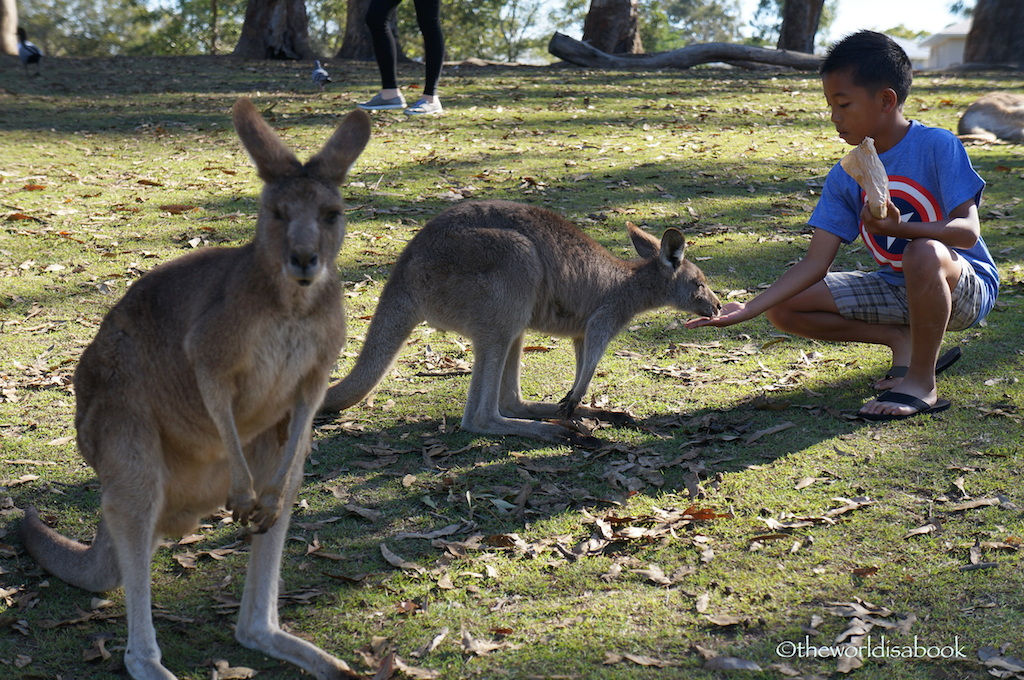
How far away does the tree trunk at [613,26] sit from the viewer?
13.0 m

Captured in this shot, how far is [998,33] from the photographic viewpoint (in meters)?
13.3

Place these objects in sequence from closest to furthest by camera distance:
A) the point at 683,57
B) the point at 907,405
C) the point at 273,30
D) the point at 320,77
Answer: the point at 907,405
the point at 320,77
the point at 683,57
the point at 273,30

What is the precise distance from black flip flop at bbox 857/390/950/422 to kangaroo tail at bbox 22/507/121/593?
2.63m

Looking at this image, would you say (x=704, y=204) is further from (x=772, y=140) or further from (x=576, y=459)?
(x=576, y=459)

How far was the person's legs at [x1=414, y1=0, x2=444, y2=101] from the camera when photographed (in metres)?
7.22

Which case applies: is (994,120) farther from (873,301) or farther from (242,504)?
(242,504)

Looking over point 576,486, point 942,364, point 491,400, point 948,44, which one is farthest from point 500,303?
point 948,44

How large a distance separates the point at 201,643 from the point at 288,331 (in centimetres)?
85

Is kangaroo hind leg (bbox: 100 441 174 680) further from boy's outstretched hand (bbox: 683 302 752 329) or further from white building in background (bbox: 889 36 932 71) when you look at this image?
white building in background (bbox: 889 36 932 71)

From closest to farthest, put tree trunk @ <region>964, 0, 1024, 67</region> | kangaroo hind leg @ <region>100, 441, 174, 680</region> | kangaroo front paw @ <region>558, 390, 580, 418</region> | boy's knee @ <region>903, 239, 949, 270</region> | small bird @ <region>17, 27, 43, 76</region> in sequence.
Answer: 1. kangaroo hind leg @ <region>100, 441, 174, 680</region>
2. boy's knee @ <region>903, 239, 949, 270</region>
3. kangaroo front paw @ <region>558, 390, 580, 418</region>
4. small bird @ <region>17, 27, 43, 76</region>
5. tree trunk @ <region>964, 0, 1024, 67</region>

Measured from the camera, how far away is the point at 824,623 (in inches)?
93.8

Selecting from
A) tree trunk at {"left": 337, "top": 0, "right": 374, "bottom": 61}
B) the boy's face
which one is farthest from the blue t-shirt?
tree trunk at {"left": 337, "top": 0, "right": 374, "bottom": 61}

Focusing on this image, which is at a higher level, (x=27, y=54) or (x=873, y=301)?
(x=27, y=54)

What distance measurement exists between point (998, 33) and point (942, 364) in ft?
37.7
